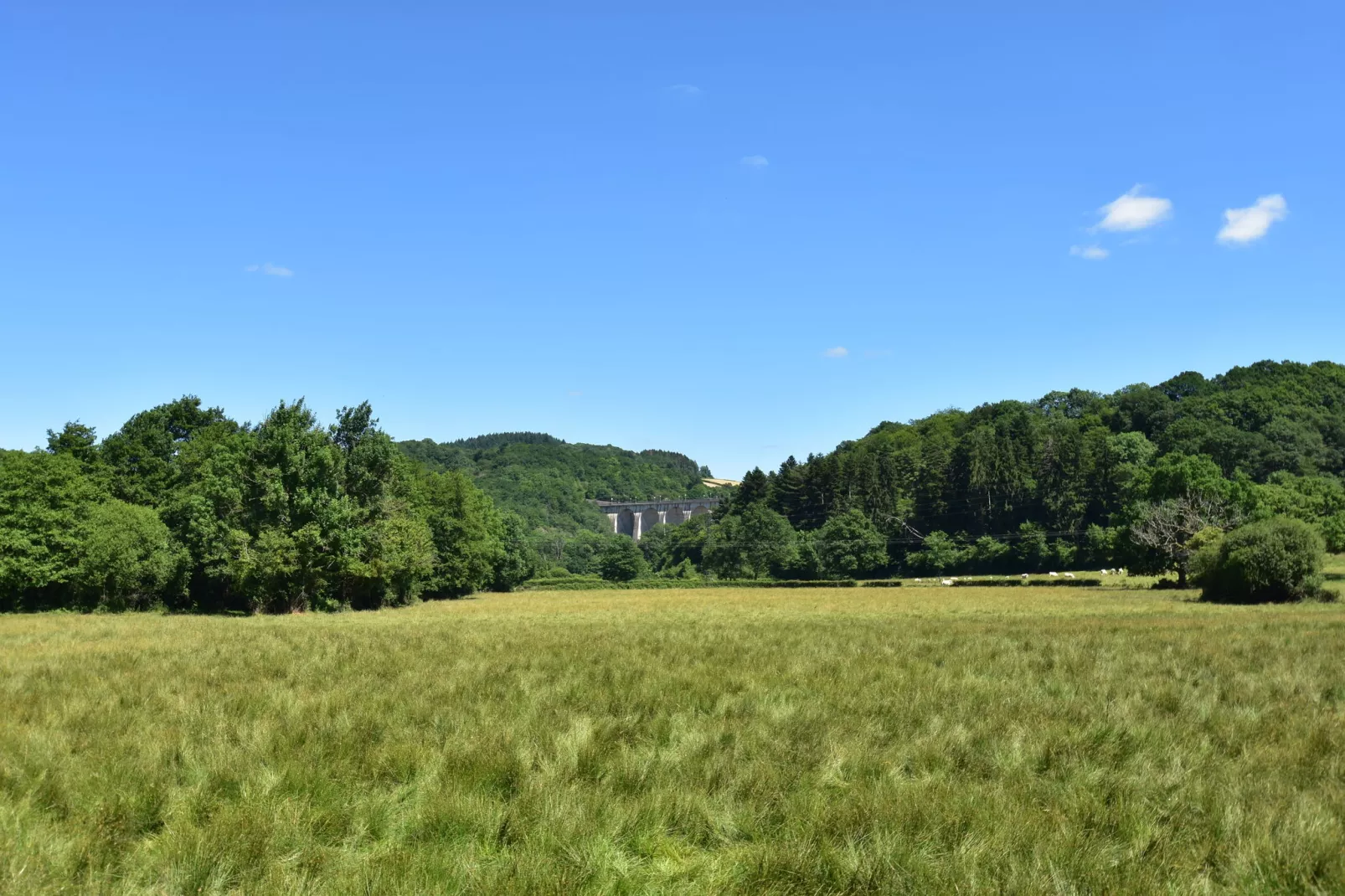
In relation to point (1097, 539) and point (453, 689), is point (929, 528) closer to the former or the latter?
point (1097, 539)

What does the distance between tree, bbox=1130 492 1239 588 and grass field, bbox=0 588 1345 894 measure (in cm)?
4308

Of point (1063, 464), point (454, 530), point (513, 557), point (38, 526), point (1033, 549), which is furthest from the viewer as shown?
point (1063, 464)

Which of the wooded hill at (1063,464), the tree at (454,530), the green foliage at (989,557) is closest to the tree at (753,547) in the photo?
the wooded hill at (1063,464)

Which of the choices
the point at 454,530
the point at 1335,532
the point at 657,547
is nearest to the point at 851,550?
the point at 1335,532

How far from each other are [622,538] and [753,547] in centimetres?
2450

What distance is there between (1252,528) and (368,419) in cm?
4220

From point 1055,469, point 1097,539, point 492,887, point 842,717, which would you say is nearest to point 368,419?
point 842,717

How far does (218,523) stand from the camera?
41.8 meters

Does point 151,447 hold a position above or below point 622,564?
above

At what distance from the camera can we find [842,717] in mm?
8500

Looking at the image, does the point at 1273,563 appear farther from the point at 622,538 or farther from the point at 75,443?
the point at 622,538

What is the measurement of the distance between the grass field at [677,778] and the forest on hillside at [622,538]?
3108 cm

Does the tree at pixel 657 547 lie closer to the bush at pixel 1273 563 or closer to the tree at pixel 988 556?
the tree at pixel 988 556

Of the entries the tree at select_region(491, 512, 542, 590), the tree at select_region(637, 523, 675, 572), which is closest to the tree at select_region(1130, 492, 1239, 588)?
the tree at select_region(491, 512, 542, 590)
